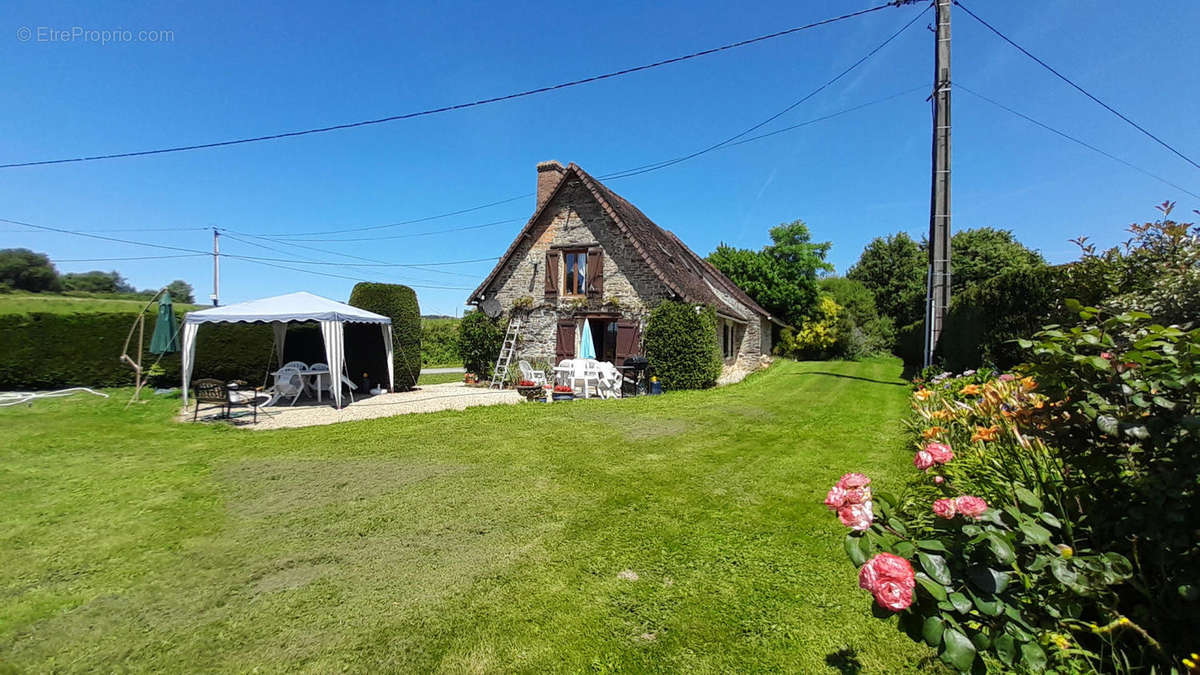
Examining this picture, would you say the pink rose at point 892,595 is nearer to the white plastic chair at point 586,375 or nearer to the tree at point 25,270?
the white plastic chair at point 586,375

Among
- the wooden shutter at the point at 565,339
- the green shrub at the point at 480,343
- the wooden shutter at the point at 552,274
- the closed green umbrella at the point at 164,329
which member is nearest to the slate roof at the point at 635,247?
the green shrub at the point at 480,343

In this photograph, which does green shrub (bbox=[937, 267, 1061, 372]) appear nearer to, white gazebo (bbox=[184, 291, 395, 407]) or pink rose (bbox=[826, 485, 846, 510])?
pink rose (bbox=[826, 485, 846, 510])

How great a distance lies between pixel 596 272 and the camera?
47.0ft

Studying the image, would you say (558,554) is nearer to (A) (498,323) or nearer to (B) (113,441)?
(B) (113,441)

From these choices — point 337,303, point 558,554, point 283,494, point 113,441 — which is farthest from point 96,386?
point 558,554

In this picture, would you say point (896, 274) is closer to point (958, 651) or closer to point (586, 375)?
point (586, 375)

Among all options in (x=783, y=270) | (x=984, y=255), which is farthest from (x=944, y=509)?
(x=984, y=255)

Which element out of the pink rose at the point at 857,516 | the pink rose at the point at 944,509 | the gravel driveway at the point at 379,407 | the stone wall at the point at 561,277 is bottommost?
the gravel driveway at the point at 379,407

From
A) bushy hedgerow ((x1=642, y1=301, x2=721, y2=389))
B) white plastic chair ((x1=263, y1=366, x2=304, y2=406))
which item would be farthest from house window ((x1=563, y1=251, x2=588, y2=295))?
white plastic chair ((x1=263, y1=366, x2=304, y2=406))

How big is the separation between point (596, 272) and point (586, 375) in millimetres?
3717

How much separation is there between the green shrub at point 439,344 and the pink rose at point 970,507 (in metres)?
25.2

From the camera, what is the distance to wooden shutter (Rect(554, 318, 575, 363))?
47.5 feet

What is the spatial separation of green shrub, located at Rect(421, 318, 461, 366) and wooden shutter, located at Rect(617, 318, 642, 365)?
45.9ft

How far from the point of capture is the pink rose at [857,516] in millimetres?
1517
